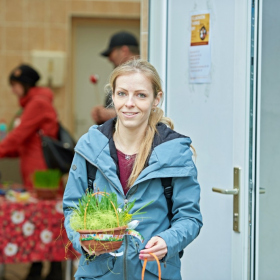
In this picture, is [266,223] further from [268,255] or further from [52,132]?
[52,132]

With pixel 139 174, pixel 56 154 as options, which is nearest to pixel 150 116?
pixel 139 174

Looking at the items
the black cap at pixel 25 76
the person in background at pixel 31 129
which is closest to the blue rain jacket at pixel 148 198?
the person in background at pixel 31 129

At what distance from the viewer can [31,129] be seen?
523 cm

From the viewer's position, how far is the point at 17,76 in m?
5.43

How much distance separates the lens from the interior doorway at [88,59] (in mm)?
7449

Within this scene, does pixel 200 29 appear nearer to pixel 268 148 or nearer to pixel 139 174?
pixel 268 148

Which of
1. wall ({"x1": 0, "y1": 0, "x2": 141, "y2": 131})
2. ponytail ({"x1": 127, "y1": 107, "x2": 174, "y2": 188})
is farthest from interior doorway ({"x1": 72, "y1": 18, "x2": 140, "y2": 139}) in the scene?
ponytail ({"x1": 127, "y1": 107, "x2": 174, "y2": 188})

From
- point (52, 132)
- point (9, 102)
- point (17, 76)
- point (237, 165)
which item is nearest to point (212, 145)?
point (237, 165)

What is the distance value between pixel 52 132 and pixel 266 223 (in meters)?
2.79

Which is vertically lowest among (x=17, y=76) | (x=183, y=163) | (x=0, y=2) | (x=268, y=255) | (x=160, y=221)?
(x=268, y=255)

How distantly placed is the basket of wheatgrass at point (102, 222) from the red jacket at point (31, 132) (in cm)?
324

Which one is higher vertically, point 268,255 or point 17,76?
point 17,76

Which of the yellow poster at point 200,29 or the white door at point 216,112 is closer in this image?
the white door at point 216,112

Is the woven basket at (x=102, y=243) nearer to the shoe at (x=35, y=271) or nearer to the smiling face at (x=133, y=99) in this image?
the smiling face at (x=133, y=99)
